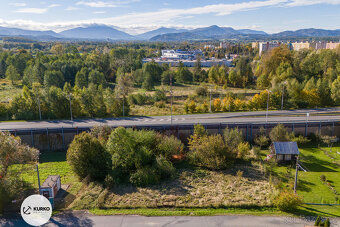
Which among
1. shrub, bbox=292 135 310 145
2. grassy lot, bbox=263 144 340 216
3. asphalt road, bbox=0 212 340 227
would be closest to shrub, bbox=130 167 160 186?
asphalt road, bbox=0 212 340 227

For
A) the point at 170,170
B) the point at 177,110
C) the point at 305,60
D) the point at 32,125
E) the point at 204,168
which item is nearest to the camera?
the point at 170,170

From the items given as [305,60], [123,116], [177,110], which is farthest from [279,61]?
[123,116]

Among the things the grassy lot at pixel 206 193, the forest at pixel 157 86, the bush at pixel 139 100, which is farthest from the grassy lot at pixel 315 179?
the bush at pixel 139 100

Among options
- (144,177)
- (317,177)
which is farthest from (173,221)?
(317,177)

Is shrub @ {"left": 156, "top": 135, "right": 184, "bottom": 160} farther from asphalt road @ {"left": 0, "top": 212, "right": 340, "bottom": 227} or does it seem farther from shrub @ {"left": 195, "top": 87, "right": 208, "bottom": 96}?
shrub @ {"left": 195, "top": 87, "right": 208, "bottom": 96}

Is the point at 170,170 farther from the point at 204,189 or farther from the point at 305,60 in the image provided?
the point at 305,60

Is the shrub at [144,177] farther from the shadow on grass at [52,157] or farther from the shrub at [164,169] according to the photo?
the shadow on grass at [52,157]
